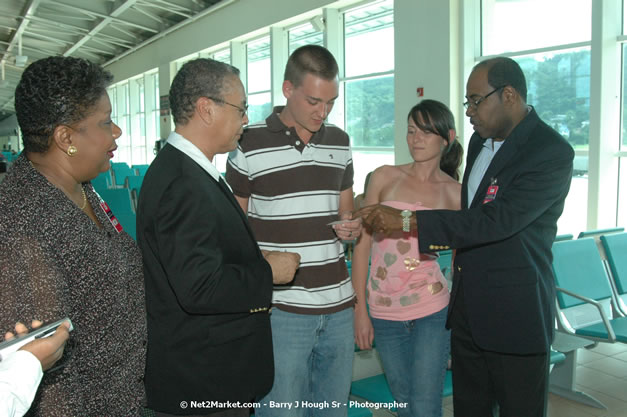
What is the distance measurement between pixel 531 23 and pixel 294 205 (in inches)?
204

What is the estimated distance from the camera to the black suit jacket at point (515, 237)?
5.90 ft

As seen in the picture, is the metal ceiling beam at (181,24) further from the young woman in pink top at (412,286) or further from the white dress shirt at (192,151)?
the white dress shirt at (192,151)

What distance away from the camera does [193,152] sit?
1.42 m

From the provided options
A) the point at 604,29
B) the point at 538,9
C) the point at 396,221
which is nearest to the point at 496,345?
the point at 396,221

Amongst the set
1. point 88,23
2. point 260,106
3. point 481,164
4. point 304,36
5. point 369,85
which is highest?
point 88,23

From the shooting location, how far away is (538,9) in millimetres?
5723

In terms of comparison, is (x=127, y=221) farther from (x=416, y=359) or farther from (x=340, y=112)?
(x=340, y=112)

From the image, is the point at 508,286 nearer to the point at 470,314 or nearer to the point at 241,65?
the point at 470,314

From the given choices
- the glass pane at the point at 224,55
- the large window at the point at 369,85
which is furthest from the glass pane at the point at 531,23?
the glass pane at the point at 224,55

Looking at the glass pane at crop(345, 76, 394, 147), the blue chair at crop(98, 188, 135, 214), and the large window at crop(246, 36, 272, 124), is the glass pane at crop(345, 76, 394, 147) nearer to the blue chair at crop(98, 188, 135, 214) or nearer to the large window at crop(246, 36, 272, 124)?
the large window at crop(246, 36, 272, 124)

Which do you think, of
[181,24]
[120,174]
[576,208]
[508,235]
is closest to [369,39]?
[576,208]

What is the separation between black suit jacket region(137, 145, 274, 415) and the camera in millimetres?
1294

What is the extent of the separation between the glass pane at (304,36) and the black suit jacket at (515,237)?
8.00 metres

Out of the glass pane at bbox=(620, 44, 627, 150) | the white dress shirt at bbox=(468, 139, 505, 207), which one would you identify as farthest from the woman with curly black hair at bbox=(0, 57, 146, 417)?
the glass pane at bbox=(620, 44, 627, 150)
